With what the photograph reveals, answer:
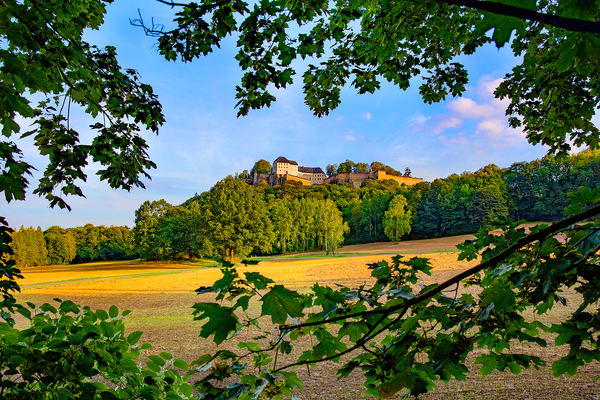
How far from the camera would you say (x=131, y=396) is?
1462mm

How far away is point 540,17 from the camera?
0.51 meters

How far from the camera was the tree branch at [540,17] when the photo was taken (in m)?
→ 0.51

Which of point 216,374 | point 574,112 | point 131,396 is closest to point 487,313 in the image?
point 216,374

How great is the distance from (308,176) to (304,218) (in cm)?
4977

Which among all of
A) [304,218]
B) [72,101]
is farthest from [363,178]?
[72,101]

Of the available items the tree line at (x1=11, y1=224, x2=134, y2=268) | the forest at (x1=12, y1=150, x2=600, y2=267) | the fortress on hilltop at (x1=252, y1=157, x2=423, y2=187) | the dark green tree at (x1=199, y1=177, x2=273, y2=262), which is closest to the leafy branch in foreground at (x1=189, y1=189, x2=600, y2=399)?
the dark green tree at (x1=199, y1=177, x2=273, y2=262)

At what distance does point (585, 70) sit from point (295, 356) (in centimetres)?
483

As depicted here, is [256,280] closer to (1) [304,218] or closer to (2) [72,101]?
(2) [72,101]

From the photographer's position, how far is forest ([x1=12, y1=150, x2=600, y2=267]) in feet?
84.8

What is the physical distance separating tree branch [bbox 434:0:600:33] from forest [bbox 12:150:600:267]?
24.8 meters

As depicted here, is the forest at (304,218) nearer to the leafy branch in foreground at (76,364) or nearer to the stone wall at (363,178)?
the stone wall at (363,178)

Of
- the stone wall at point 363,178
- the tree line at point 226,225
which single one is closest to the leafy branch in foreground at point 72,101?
the tree line at point 226,225

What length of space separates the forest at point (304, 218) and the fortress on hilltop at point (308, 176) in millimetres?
19701

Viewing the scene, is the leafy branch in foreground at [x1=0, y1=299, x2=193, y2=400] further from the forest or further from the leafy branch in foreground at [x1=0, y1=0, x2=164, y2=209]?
the forest
